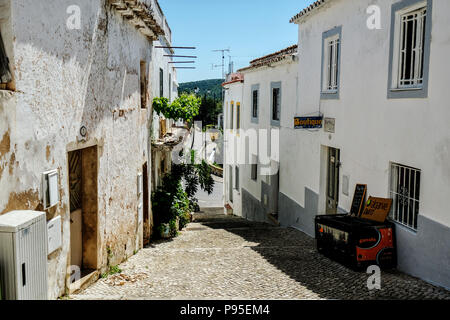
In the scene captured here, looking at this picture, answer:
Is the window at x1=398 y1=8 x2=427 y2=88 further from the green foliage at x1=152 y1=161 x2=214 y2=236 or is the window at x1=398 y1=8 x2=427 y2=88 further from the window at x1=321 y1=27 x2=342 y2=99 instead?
the green foliage at x1=152 y1=161 x2=214 y2=236

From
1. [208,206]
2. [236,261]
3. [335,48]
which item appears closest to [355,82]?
[335,48]

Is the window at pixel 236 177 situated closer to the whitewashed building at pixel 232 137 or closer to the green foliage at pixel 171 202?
the whitewashed building at pixel 232 137

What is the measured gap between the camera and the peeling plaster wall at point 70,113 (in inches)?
181

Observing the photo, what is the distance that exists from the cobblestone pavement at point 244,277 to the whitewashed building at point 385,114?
87 cm

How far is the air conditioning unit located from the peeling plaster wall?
0.31m

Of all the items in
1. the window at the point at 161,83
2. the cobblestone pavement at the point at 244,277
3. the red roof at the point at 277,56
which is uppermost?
the red roof at the point at 277,56

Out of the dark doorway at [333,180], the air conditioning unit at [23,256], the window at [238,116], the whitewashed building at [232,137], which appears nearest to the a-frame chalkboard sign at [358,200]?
the dark doorway at [333,180]

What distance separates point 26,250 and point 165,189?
8.50 metres

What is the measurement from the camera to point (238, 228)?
1407 centimetres

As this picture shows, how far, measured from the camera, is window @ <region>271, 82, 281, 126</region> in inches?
616

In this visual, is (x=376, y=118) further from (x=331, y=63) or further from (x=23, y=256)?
(x=23, y=256)

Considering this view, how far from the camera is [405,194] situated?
25.9 ft

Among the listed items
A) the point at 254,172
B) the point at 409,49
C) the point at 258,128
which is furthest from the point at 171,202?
the point at 254,172
